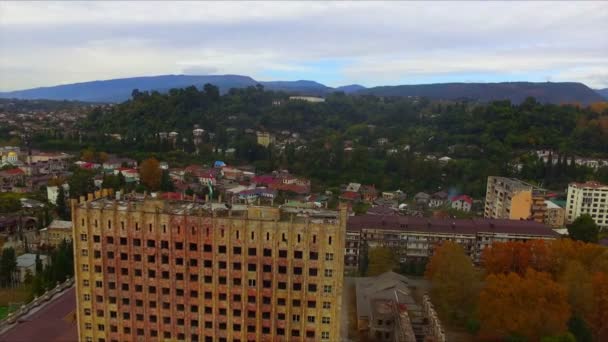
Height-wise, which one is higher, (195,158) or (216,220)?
(216,220)

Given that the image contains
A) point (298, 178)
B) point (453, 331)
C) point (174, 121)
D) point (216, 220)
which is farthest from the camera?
point (174, 121)

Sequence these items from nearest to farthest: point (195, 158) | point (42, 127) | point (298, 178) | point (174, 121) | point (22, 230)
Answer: point (22, 230) < point (298, 178) < point (195, 158) < point (174, 121) < point (42, 127)

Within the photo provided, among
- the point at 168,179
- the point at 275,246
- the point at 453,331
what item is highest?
the point at 275,246

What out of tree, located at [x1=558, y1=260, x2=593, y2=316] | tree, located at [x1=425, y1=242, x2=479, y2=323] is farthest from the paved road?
tree, located at [x1=558, y1=260, x2=593, y2=316]

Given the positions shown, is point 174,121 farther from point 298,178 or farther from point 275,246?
point 275,246

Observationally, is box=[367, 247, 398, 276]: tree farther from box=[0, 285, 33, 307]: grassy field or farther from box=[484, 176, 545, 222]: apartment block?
box=[0, 285, 33, 307]: grassy field

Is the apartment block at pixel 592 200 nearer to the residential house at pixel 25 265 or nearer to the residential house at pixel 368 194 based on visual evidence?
the residential house at pixel 368 194

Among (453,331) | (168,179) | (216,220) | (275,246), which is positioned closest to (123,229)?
(216,220)
